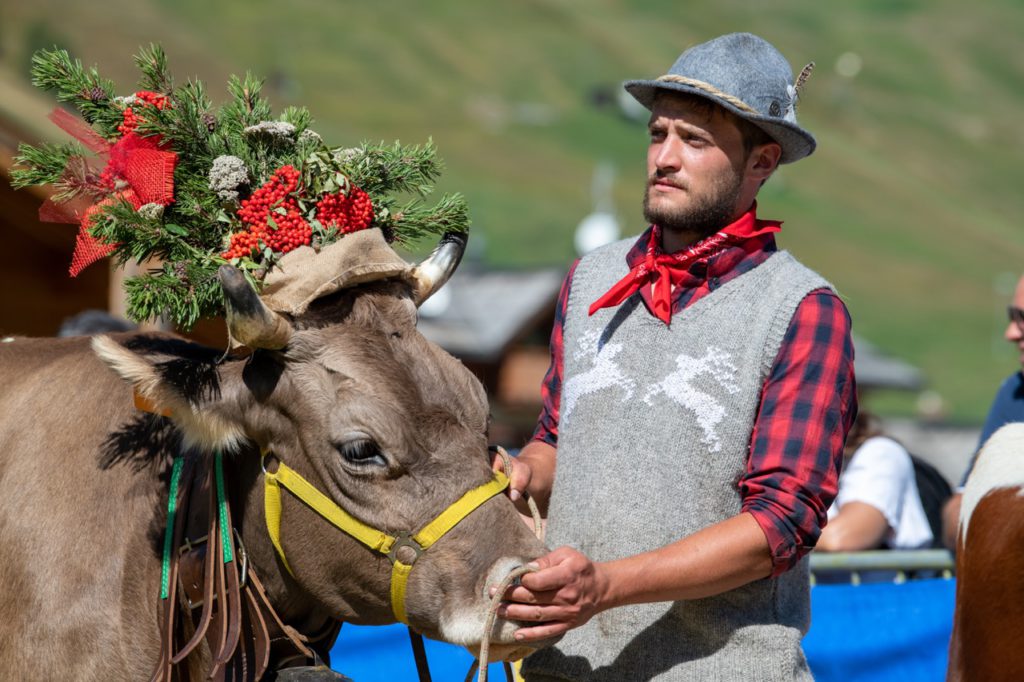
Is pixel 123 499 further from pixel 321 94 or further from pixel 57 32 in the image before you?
pixel 57 32

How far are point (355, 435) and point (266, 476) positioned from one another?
0.29 m

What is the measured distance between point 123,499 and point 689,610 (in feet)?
4.72

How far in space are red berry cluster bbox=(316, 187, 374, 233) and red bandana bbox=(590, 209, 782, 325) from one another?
66 centimetres

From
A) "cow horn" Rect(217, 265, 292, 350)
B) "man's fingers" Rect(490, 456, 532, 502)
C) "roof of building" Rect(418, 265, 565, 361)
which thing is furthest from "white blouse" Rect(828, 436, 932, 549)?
"roof of building" Rect(418, 265, 565, 361)

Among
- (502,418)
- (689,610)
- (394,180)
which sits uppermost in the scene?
(502,418)

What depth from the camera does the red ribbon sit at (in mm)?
2910

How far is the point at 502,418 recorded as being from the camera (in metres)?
24.0

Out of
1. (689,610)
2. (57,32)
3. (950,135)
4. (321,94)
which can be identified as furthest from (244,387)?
(950,135)

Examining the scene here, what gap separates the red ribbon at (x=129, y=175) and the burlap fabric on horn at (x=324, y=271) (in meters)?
0.35

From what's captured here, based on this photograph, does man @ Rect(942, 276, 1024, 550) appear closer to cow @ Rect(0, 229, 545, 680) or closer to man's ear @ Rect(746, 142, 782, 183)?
man's ear @ Rect(746, 142, 782, 183)

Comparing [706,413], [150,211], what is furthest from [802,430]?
[150,211]

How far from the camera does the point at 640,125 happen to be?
8569 centimetres

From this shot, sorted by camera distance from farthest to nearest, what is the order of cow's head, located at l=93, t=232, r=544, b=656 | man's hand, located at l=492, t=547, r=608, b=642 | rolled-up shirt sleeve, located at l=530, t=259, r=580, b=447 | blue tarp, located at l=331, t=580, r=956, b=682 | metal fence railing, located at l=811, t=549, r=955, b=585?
metal fence railing, located at l=811, t=549, r=955, b=585 < blue tarp, located at l=331, t=580, r=956, b=682 < rolled-up shirt sleeve, located at l=530, t=259, r=580, b=447 < cow's head, located at l=93, t=232, r=544, b=656 < man's hand, located at l=492, t=547, r=608, b=642

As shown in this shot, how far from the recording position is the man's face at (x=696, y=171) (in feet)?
10.2
